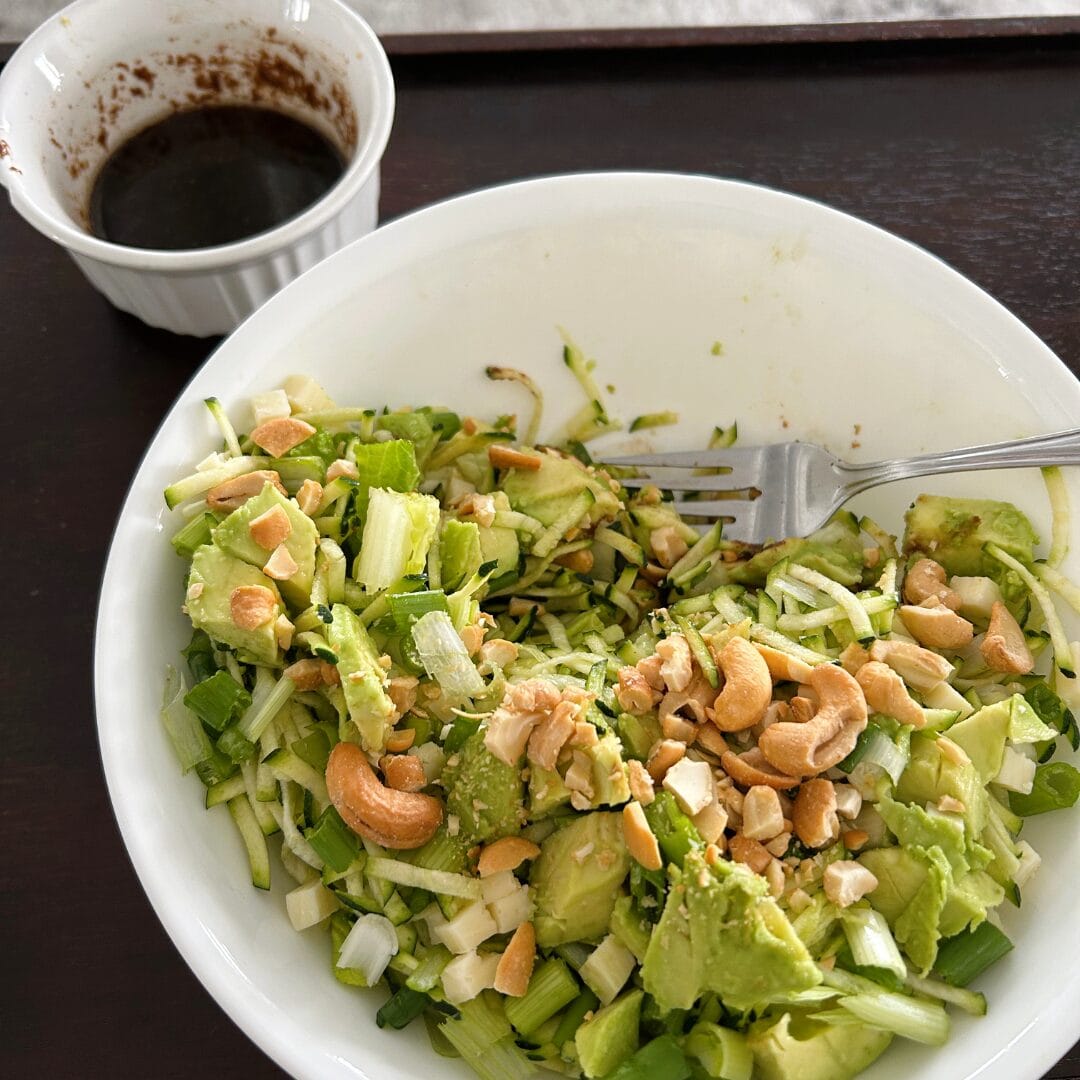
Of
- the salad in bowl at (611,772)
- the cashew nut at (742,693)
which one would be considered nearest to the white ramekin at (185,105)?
the salad in bowl at (611,772)

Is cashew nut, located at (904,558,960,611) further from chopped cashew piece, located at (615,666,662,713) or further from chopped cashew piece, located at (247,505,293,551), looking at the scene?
chopped cashew piece, located at (247,505,293,551)

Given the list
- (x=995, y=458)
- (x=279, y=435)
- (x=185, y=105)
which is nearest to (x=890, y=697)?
(x=995, y=458)

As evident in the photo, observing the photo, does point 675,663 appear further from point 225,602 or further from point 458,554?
point 225,602

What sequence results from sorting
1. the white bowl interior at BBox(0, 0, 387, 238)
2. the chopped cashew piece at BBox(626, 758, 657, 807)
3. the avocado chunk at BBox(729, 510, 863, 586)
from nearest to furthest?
the chopped cashew piece at BBox(626, 758, 657, 807) → the avocado chunk at BBox(729, 510, 863, 586) → the white bowl interior at BBox(0, 0, 387, 238)

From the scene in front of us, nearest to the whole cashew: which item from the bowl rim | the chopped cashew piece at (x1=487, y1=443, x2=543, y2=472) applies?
the chopped cashew piece at (x1=487, y1=443, x2=543, y2=472)

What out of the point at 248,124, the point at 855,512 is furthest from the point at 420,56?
the point at 855,512

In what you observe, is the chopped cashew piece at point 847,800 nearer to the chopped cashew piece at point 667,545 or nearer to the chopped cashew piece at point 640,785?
the chopped cashew piece at point 640,785

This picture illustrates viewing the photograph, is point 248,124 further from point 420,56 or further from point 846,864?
point 846,864
